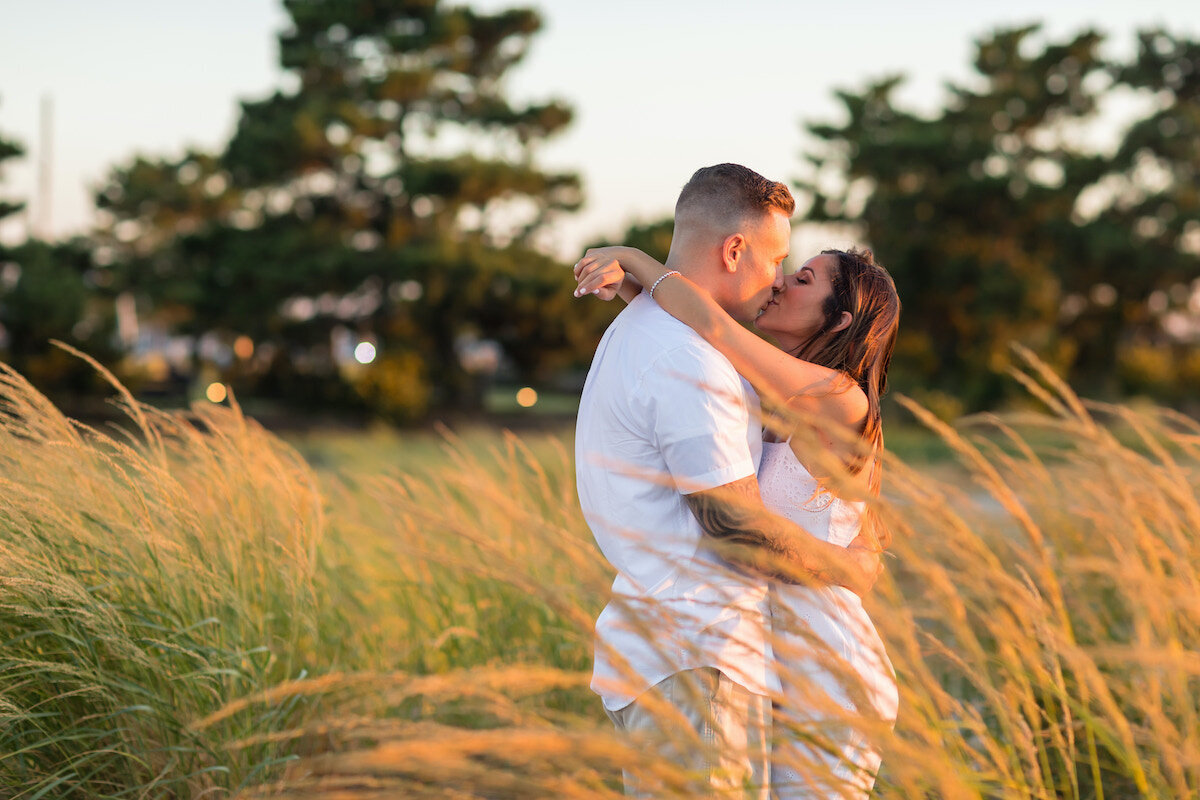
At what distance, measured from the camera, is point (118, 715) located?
2.83 metres

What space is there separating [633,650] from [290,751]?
5.49ft

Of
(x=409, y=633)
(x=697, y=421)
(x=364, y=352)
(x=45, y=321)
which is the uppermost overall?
(x=697, y=421)

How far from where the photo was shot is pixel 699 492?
1.99 metres

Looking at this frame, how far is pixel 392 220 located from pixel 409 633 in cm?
2020

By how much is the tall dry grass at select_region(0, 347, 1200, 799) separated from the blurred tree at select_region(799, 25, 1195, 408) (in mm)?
19518

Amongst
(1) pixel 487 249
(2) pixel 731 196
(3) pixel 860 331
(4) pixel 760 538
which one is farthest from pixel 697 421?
(1) pixel 487 249

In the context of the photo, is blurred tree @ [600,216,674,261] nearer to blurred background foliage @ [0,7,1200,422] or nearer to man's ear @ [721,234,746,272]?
blurred background foliage @ [0,7,1200,422]

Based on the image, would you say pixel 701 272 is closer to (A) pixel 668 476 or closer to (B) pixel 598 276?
(B) pixel 598 276

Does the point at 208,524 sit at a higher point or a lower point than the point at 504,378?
higher

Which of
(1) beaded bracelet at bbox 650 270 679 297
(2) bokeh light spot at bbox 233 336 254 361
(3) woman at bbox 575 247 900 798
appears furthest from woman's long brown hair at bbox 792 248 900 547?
(2) bokeh light spot at bbox 233 336 254 361

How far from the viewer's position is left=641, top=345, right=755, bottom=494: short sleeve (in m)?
1.98

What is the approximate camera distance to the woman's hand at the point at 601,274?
8.10 ft

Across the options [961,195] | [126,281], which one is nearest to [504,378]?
[126,281]

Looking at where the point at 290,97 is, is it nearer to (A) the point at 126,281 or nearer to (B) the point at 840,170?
(A) the point at 126,281
